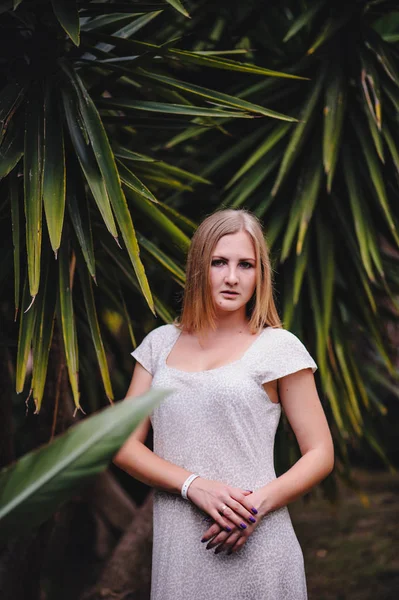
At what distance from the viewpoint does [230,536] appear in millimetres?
1621

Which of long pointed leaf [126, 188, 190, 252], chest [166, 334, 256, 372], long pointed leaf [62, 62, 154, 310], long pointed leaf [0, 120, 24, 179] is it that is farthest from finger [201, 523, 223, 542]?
long pointed leaf [0, 120, 24, 179]

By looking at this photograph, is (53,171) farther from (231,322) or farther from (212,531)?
(212,531)

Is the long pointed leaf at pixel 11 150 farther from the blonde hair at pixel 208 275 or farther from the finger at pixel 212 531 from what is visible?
the finger at pixel 212 531

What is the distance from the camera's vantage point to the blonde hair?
1.86m

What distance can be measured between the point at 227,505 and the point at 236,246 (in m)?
0.66

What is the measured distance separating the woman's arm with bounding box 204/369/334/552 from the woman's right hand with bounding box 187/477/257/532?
21 millimetres

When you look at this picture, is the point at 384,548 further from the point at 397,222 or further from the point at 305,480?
the point at 305,480

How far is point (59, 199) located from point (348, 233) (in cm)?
125

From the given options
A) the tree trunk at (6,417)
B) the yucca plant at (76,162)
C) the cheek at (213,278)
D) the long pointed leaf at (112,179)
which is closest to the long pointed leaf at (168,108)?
the yucca plant at (76,162)

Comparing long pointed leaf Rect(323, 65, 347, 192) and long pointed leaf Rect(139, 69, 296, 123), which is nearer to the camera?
long pointed leaf Rect(139, 69, 296, 123)

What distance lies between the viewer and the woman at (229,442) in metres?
1.65

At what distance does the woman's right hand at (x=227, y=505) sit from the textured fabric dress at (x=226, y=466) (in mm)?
66

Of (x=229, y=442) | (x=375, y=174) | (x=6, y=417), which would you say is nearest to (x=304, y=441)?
(x=229, y=442)

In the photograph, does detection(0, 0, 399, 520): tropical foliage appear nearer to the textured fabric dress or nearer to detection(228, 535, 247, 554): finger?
the textured fabric dress
